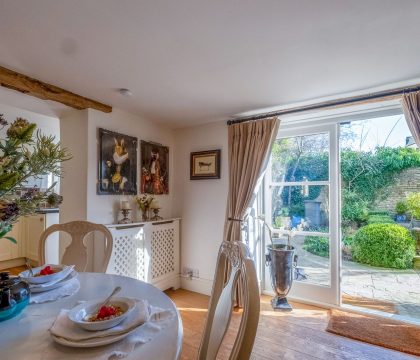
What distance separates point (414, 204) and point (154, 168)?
282 cm

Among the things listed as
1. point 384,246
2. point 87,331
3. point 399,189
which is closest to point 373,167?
point 399,189

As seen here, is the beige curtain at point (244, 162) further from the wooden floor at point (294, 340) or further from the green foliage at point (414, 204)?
the green foliage at point (414, 204)

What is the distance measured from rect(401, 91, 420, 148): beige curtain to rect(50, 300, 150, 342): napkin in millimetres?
2377

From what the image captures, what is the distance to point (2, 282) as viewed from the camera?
887 mm

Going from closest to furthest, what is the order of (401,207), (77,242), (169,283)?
1. (77,242)
2. (401,207)
3. (169,283)

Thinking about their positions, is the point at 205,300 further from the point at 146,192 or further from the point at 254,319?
the point at 254,319

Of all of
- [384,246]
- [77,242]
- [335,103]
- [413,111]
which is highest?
[335,103]

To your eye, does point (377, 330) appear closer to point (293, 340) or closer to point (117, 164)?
point (293, 340)

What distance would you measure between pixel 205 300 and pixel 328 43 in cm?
274

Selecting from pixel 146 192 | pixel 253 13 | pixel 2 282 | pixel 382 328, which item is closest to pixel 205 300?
pixel 146 192

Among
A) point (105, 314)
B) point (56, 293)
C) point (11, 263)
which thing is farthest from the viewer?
point (11, 263)

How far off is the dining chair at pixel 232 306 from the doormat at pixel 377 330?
1.90 metres

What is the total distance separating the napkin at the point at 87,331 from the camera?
2.43ft

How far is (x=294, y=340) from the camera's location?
6.91 ft
